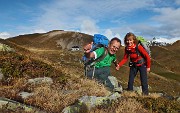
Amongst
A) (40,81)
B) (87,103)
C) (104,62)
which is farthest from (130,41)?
(87,103)

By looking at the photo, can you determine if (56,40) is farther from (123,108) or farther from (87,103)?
(123,108)

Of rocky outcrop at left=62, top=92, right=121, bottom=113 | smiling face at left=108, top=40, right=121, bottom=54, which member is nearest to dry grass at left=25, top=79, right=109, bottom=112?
rocky outcrop at left=62, top=92, right=121, bottom=113

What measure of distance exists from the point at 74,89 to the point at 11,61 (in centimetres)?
405

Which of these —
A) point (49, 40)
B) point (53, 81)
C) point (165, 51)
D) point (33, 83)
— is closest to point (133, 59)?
point (53, 81)

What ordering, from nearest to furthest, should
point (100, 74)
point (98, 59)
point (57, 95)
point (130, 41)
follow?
1. point (57, 95)
2. point (98, 59)
3. point (100, 74)
4. point (130, 41)

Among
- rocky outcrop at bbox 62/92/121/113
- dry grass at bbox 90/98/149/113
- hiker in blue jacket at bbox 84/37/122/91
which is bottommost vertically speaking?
dry grass at bbox 90/98/149/113

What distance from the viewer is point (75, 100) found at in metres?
8.71

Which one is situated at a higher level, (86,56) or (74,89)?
(86,56)

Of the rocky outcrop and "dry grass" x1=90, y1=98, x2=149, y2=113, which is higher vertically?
the rocky outcrop

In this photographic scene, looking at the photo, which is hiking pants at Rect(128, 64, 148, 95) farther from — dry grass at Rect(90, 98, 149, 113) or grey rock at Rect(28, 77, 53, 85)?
dry grass at Rect(90, 98, 149, 113)

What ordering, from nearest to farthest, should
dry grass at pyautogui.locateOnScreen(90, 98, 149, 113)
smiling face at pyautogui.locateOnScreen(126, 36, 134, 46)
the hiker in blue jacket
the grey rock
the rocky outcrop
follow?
the rocky outcrop → dry grass at pyautogui.locateOnScreen(90, 98, 149, 113) → the grey rock → the hiker in blue jacket → smiling face at pyautogui.locateOnScreen(126, 36, 134, 46)

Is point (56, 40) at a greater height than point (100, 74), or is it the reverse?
point (56, 40)

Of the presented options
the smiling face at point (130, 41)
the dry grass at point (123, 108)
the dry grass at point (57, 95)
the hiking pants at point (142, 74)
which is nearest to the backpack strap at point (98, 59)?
the smiling face at point (130, 41)

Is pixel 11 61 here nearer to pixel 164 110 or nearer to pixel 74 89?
pixel 74 89
